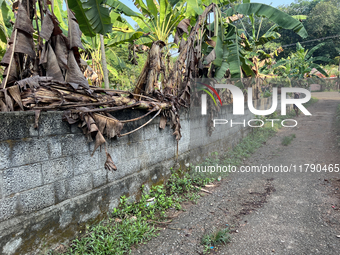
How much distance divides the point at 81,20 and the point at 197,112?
2680 mm

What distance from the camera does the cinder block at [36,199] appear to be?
6.42ft

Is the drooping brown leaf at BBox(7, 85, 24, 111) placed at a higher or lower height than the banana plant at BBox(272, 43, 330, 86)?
lower

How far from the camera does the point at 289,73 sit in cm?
1217

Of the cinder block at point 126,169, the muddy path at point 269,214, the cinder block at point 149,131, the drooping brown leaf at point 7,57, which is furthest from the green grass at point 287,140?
the drooping brown leaf at point 7,57

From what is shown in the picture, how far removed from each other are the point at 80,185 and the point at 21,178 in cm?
60

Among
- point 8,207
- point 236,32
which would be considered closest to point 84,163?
point 8,207

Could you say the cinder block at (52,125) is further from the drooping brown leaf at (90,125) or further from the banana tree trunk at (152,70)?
the banana tree trunk at (152,70)

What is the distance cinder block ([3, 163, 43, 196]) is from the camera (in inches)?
72.7

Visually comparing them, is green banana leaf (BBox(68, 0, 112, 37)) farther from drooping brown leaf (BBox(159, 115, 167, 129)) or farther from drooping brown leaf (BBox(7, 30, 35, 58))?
drooping brown leaf (BBox(159, 115, 167, 129))

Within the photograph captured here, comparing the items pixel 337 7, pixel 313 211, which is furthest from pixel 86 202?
pixel 337 7

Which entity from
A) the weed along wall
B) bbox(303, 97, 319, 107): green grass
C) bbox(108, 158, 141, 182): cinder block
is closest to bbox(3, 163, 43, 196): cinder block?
the weed along wall

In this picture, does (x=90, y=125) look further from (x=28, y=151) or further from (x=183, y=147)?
(x=183, y=147)

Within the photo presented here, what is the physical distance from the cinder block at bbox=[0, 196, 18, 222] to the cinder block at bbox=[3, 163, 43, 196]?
0.05 meters

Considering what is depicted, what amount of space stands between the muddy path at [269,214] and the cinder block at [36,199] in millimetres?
981
